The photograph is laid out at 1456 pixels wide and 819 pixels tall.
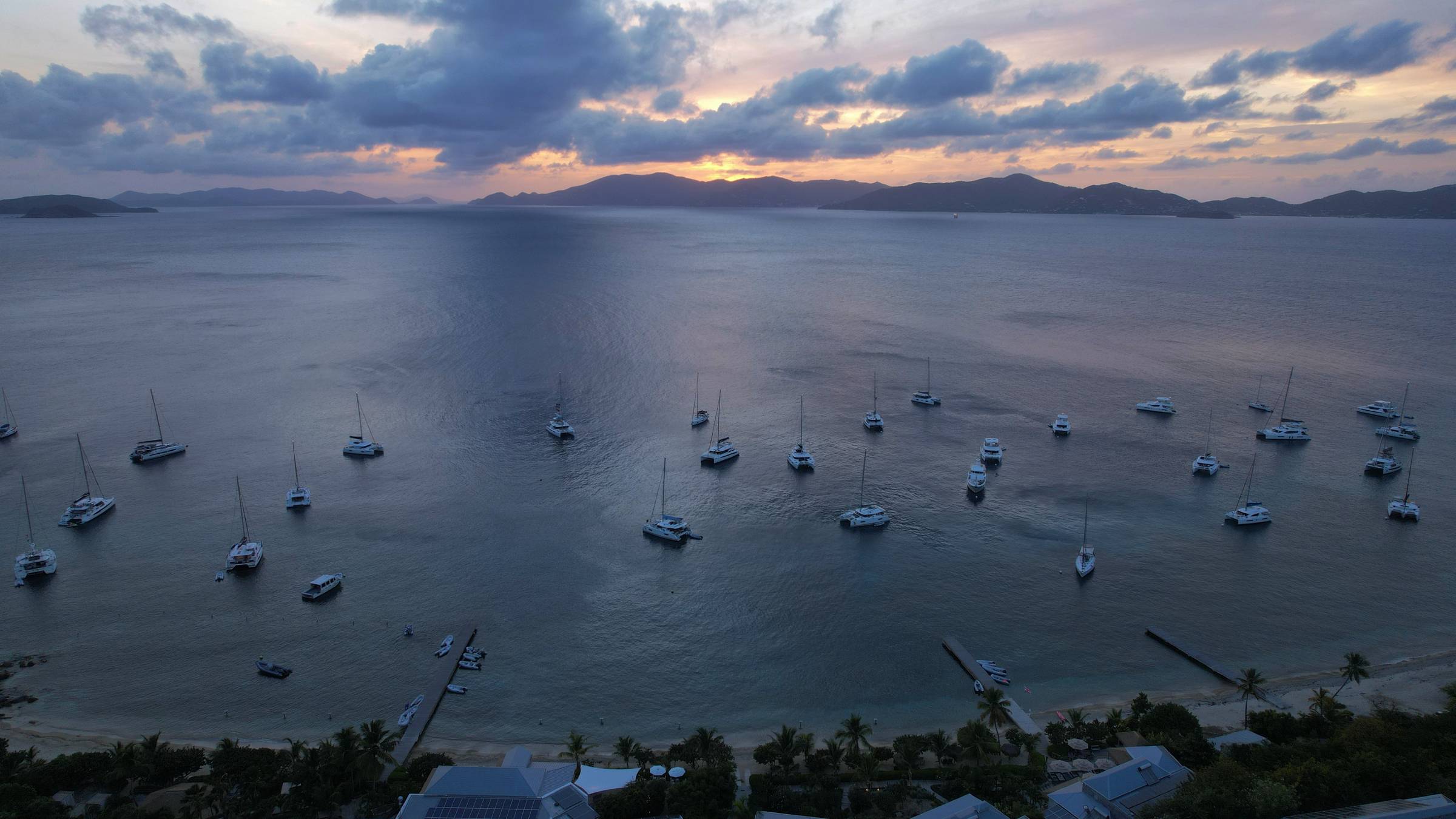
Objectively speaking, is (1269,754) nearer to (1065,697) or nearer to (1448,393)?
(1065,697)

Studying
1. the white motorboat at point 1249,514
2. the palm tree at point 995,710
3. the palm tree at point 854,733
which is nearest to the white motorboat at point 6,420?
the palm tree at point 854,733

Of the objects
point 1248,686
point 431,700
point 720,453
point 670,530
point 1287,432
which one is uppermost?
point 1287,432

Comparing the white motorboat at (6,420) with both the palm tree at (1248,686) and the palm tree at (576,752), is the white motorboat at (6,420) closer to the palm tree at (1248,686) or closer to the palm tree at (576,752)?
the palm tree at (576,752)

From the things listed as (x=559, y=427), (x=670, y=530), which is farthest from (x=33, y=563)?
(x=670, y=530)

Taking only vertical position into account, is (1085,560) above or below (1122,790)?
below

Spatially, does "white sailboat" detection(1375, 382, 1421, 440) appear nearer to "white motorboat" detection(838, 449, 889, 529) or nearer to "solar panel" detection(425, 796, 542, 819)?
"white motorboat" detection(838, 449, 889, 529)

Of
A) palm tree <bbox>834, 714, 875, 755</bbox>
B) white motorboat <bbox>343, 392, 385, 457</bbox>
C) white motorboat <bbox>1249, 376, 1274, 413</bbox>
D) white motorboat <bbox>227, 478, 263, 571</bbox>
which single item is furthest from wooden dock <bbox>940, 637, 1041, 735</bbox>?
white motorboat <bbox>1249, 376, 1274, 413</bbox>

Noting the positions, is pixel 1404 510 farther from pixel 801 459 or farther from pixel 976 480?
pixel 801 459
